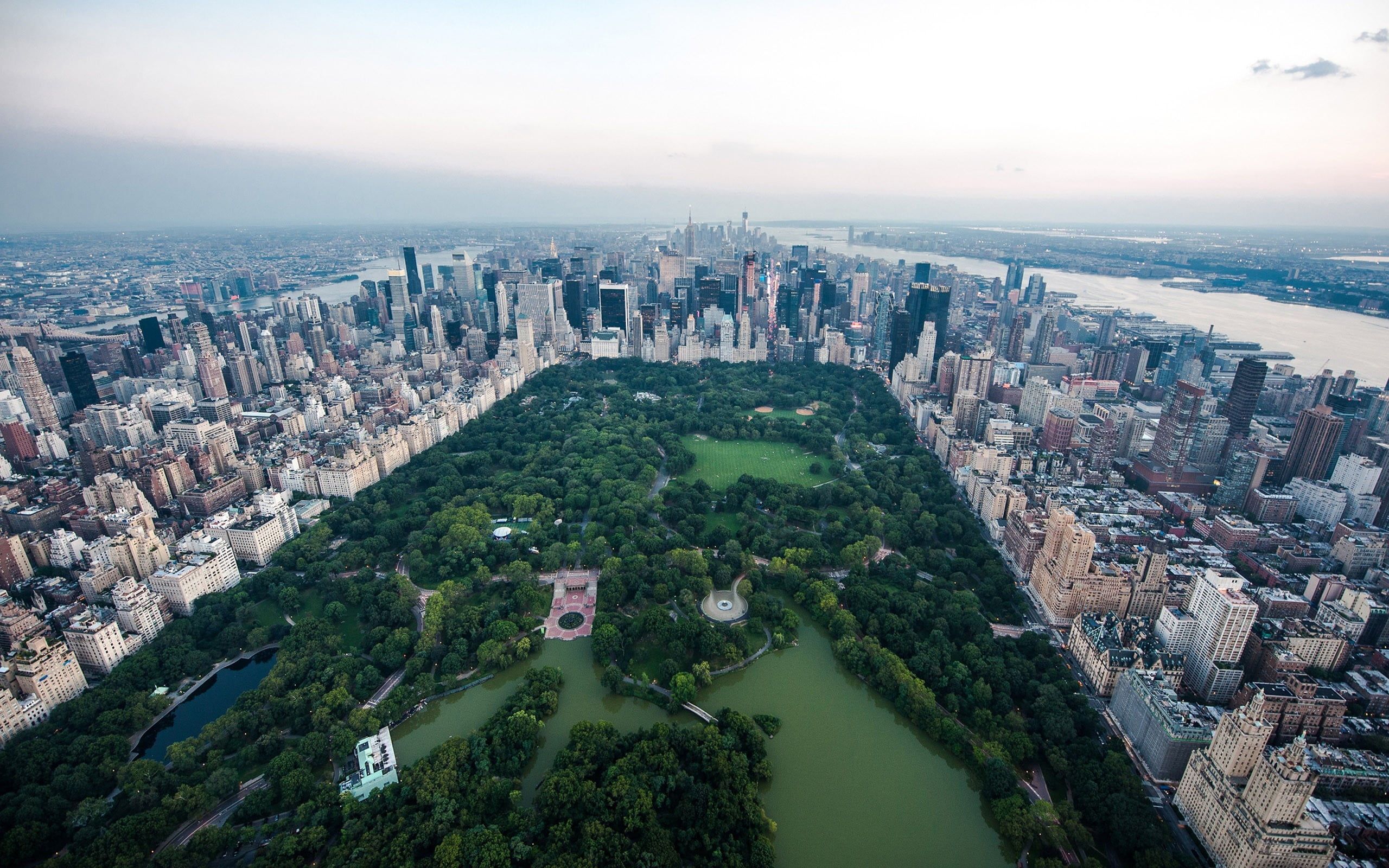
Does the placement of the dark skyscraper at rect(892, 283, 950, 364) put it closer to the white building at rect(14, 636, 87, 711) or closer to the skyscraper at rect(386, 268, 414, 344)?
the skyscraper at rect(386, 268, 414, 344)

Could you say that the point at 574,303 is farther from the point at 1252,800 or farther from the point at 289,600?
the point at 1252,800

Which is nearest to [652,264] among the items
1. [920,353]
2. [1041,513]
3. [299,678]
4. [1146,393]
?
[920,353]

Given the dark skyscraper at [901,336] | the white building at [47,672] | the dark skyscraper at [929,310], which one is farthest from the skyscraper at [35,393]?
the dark skyscraper at [929,310]

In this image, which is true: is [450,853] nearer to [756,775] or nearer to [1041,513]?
[756,775]

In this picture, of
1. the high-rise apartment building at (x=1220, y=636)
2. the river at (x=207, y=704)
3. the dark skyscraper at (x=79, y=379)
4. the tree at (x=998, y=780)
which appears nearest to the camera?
the tree at (x=998, y=780)

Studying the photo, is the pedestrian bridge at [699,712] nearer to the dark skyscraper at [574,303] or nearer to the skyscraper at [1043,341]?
the skyscraper at [1043,341]

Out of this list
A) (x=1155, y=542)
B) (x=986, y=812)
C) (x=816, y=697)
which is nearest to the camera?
(x=986, y=812)
